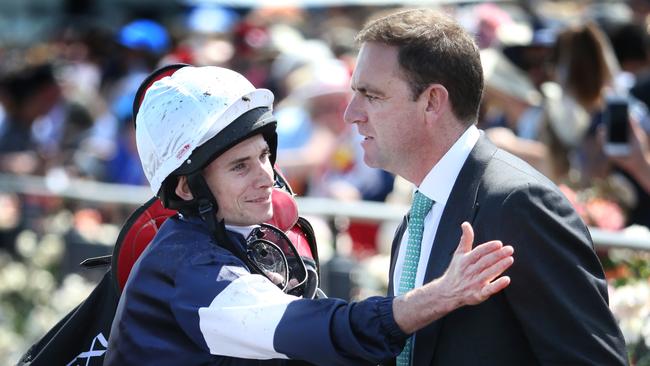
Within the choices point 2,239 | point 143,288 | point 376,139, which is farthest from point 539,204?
point 2,239

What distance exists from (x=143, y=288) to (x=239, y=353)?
345 millimetres

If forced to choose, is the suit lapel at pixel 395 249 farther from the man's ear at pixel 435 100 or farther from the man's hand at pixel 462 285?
the man's hand at pixel 462 285

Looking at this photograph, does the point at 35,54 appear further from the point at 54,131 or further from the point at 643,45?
the point at 643,45

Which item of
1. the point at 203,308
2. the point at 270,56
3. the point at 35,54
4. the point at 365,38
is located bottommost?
the point at 35,54

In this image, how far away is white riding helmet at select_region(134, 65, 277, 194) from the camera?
312 centimetres

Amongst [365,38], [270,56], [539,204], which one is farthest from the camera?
[270,56]

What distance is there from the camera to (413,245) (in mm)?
3324

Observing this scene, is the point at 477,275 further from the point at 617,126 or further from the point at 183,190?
the point at 617,126

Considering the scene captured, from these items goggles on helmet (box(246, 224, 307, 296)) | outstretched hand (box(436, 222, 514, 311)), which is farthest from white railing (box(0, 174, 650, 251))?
outstretched hand (box(436, 222, 514, 311))

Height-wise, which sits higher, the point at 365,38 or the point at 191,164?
the point at 365,38

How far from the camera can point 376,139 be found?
3.34m

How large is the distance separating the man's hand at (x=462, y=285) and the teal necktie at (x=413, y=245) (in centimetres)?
40

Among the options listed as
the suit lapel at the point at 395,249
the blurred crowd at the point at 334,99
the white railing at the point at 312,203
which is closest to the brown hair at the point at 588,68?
the blurred crowd at the point at 334,99

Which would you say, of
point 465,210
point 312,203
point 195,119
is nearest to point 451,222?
point 465,210
